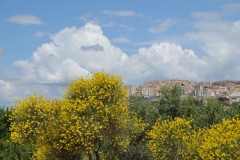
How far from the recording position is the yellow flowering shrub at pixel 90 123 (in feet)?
88.0

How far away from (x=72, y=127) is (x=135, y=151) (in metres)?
10.1

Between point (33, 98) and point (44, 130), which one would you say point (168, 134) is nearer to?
point (44, 130)

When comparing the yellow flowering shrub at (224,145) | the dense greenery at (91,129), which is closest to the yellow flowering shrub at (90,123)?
the dense greenery at (91,129)

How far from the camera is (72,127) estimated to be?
86.2ft

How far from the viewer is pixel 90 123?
1066 inches

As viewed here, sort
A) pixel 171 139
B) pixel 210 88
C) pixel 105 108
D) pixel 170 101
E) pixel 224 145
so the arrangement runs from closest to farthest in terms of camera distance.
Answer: pixel 224 145 → pixel 105 108 → pixel 171 139 → pixel 170 101 → pixel 210 88

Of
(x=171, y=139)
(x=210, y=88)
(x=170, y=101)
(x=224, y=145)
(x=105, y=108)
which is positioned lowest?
(x=171, y=139)

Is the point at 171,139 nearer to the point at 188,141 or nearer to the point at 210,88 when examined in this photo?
the point at 188,141

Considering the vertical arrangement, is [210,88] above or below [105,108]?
above

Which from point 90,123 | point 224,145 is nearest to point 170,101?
point 90,123

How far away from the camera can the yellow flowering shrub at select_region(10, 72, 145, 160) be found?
88.0 feet

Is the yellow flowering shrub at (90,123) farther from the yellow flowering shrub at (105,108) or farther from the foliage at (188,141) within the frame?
the foliage at (188,141)

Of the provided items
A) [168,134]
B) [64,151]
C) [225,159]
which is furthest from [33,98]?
[225,159]

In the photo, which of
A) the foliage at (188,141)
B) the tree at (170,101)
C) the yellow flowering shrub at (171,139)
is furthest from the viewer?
the tree at (170,101)
